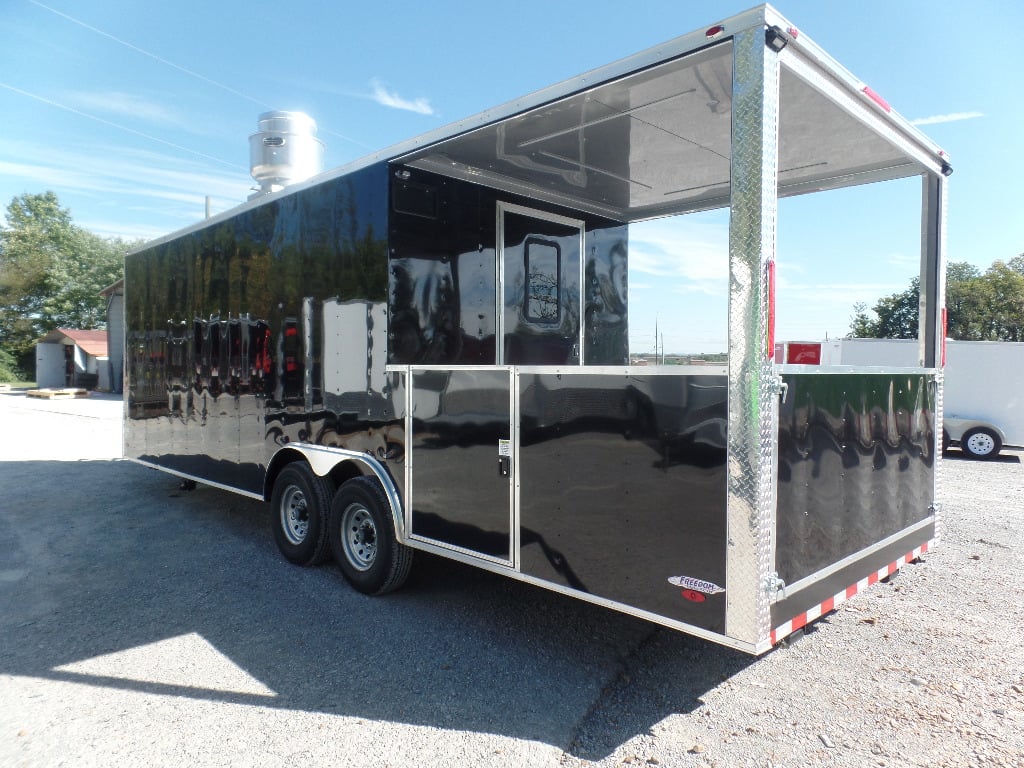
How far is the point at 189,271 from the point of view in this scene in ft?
21.0

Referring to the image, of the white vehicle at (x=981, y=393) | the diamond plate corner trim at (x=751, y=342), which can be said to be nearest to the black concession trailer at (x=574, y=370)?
the diamond plate corner trim at (x=751, y=342)

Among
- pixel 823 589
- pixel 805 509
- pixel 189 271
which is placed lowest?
pixel 823 589

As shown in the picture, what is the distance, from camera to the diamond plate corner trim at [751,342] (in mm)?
2619

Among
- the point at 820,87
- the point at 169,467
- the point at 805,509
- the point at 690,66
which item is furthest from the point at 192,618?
the point at 820,87

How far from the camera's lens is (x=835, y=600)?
3217 mm

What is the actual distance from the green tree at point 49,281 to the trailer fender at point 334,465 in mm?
47555

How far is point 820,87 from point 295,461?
4200 millimetres

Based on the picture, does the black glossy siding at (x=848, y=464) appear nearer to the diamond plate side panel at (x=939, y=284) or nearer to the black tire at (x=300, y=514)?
the diamond plate side panel at (x=939, y=284)

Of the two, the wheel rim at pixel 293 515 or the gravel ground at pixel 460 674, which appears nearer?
the gravel ground at pixel 460 674

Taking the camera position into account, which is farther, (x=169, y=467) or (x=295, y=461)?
(x=169, y=467)

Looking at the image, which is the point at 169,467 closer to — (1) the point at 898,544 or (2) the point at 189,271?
(2) the point at 189,271

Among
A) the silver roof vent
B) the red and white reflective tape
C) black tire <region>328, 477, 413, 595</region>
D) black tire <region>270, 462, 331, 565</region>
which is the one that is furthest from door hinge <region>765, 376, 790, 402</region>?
the silver roof vent

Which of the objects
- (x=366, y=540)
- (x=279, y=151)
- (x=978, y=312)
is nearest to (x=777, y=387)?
(x=366, y=540)

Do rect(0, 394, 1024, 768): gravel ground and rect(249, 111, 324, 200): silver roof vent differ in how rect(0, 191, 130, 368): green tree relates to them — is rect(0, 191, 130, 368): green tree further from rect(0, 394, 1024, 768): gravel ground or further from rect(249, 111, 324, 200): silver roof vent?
rect(0, 394, 1024, 768): gravel ground
